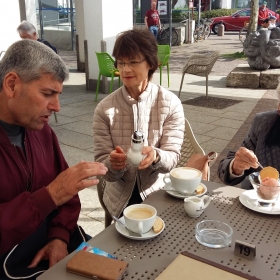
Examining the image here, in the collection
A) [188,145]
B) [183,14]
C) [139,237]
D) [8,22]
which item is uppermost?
[183,14]

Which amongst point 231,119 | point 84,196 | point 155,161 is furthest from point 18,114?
point 231,119

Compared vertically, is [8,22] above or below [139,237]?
above

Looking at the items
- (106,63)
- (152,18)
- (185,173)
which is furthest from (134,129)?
(152,18)

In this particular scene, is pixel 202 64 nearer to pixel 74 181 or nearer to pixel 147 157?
pixel 147 157

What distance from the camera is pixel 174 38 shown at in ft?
62.8

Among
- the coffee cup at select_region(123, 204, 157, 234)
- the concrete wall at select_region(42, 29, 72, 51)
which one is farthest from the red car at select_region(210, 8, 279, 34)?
the coffee cup at select_region(123, 204, 157, 234)

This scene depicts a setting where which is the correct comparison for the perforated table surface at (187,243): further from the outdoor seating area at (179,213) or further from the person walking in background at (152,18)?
the person walking in background at (152,18)

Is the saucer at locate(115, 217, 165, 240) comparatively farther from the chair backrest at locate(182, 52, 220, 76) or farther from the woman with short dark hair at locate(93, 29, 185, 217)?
the chair backrest at locate(182, 52, 220, 76)

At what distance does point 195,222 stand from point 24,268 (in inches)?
32.8

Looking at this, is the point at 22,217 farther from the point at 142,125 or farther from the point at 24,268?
the point at 142,125

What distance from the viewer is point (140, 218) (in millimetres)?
1489

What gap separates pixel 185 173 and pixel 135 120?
0.73 metres

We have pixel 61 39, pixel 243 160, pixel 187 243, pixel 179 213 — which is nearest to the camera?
pixel 187 243

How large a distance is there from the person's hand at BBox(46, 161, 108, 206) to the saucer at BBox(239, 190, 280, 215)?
27.5 inches
